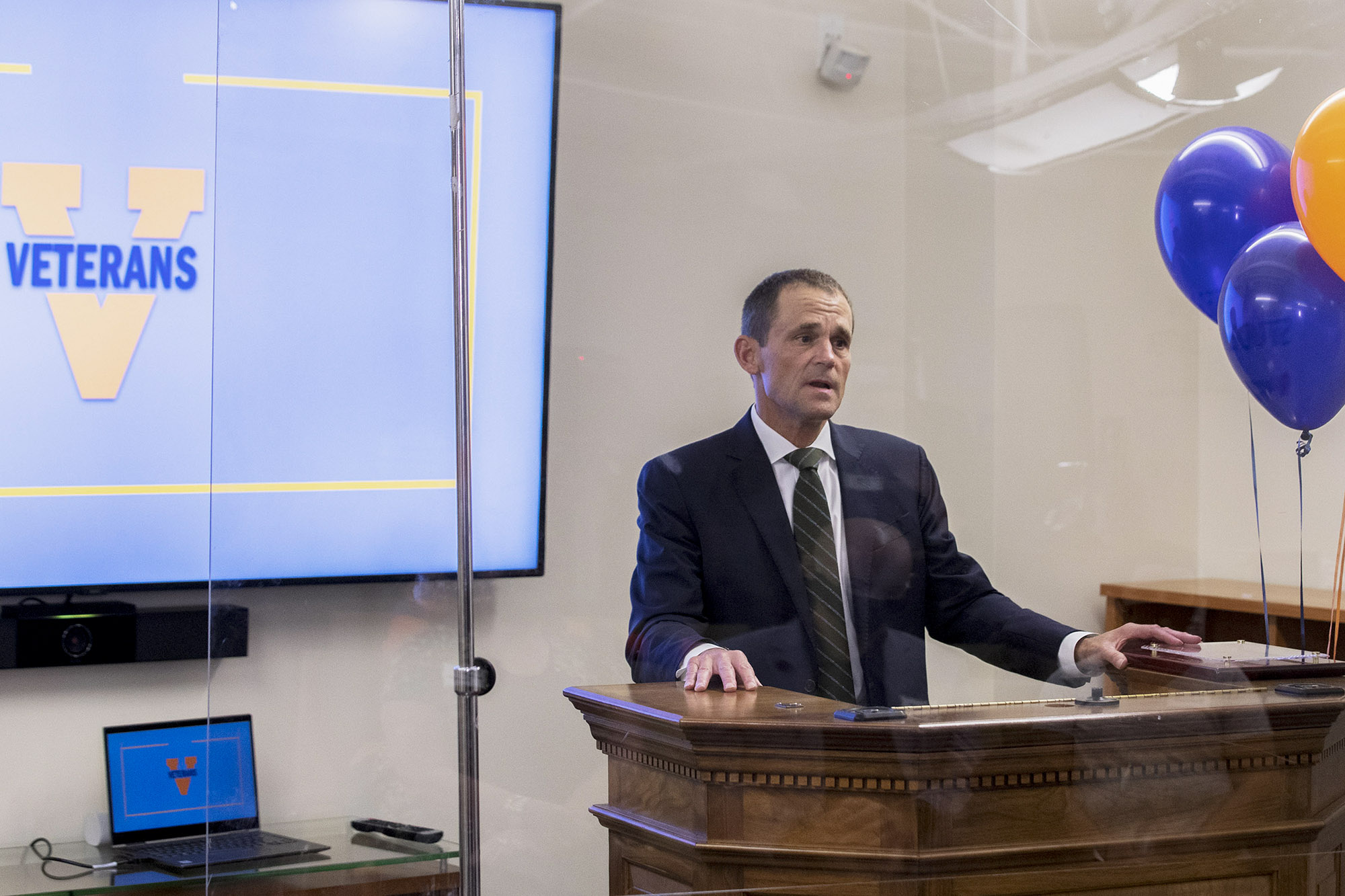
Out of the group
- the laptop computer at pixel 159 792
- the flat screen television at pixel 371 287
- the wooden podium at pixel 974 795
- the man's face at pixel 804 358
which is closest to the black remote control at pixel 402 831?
the wooden podium at pixel 974 795

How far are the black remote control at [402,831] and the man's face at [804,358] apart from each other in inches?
30.7

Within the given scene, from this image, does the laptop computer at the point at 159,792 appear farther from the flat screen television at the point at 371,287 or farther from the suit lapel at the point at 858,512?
the suit lapel at the point at 858,512

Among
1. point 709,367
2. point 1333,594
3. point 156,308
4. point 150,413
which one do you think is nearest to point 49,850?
point 150,413

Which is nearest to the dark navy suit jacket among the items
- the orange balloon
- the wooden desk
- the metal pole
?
the wooden desk

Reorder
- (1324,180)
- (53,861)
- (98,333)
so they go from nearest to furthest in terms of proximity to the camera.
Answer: (1324,180) < (53,861) < (98,333)

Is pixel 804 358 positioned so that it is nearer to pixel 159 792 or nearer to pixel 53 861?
pixel 159 792

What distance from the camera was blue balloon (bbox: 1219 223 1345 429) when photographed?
1485mm

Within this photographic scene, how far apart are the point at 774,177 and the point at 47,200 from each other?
1.65m

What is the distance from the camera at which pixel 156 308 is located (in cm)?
234

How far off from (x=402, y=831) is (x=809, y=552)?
72 cm

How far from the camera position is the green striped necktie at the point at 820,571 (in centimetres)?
150

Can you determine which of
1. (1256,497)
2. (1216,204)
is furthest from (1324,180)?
(1256,497)

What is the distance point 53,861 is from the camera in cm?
213

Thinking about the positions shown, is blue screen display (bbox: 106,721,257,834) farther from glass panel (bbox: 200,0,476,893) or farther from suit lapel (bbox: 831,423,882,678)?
suit lapel (bbox: 831,423,882,678)
